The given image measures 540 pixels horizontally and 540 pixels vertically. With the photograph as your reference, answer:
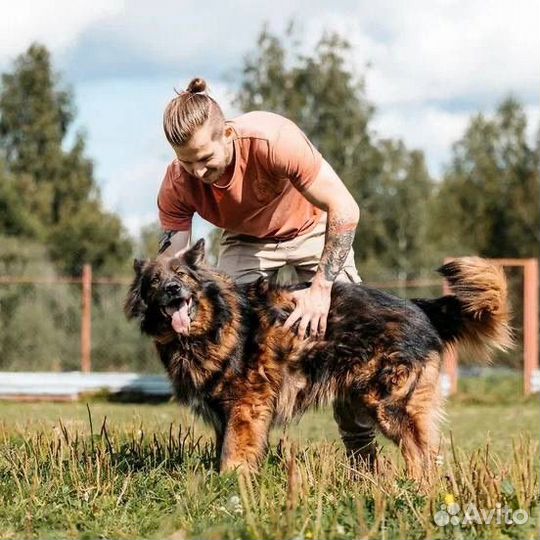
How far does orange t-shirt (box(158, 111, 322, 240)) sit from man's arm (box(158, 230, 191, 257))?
1.7 inches

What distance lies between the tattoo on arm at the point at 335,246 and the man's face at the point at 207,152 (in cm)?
71

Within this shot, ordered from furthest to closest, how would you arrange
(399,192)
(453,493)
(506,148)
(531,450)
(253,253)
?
1. (506,148)
2. (399,192)
3. (253,253)
4. (531,450)
5. (453,493)

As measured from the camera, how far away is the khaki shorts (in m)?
6.11


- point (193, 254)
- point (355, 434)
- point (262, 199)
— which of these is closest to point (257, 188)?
point (262, 199)

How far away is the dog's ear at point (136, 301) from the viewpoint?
554 centimetres

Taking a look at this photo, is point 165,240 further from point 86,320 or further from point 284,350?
point 86,320

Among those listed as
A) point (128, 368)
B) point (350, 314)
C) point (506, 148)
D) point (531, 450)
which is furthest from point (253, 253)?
point (506, 148)

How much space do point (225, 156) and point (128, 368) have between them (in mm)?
14980

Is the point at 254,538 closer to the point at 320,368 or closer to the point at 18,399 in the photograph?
the point at 320,368

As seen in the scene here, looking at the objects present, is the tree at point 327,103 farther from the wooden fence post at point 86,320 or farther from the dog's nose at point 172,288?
the dog's nose at point 172,288

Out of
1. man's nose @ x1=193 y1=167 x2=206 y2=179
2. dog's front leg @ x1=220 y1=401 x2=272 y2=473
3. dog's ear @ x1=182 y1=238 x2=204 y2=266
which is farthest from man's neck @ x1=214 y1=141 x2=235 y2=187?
dog's front leg @ x1=220 y1=401 x2=272 y2=473

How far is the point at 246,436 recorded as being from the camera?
545cm

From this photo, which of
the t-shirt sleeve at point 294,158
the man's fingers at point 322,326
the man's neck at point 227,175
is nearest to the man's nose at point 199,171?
the man's neck at point 227,175

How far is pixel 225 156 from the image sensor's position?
5387mm
